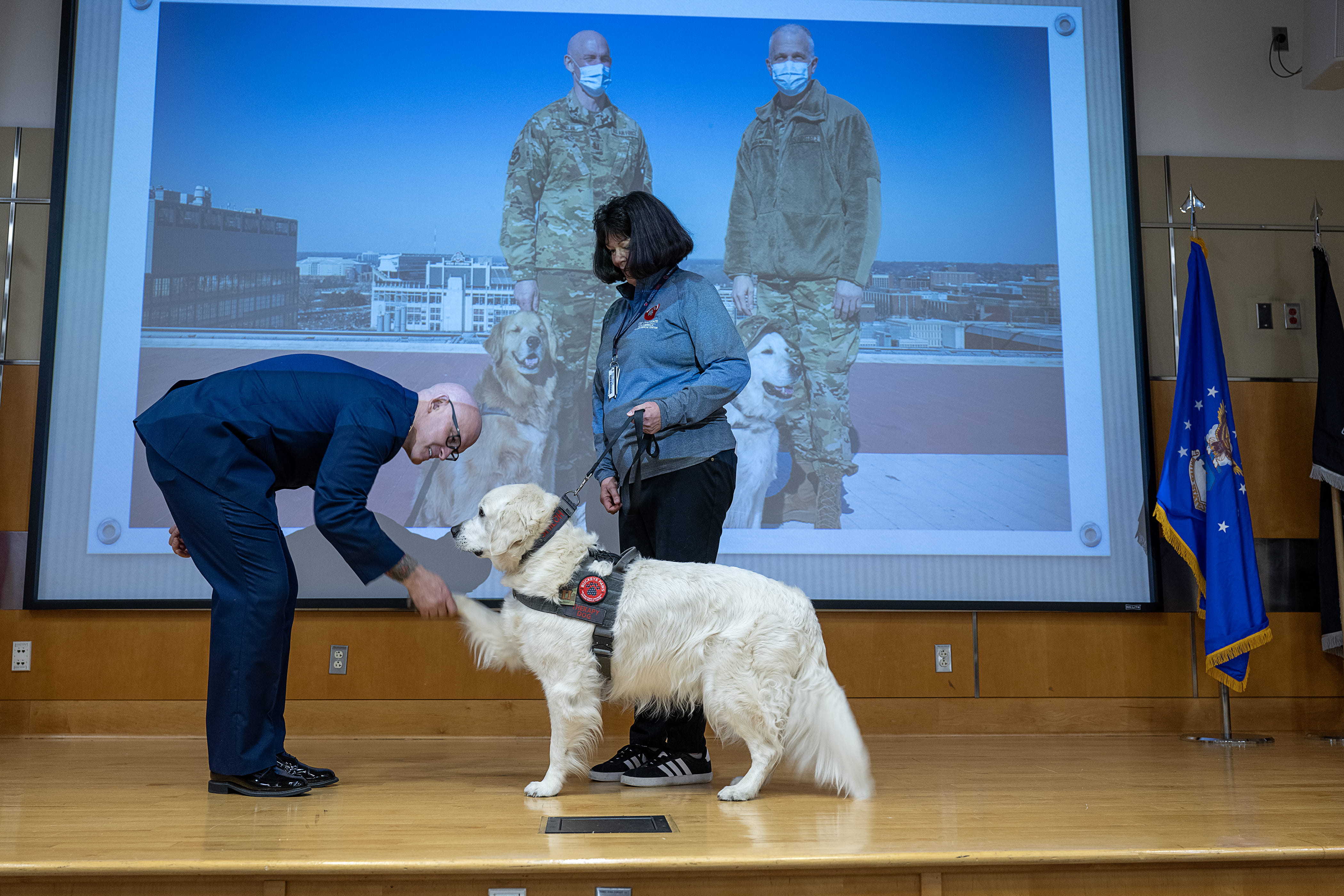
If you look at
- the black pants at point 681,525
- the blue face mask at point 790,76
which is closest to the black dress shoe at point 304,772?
the black pants at point 681,525

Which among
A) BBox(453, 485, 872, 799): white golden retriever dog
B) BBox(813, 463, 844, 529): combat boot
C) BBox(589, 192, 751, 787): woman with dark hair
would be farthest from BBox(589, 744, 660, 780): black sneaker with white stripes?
BBox(813, 463, 844, 529): combat boot

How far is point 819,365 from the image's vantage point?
12.9ft

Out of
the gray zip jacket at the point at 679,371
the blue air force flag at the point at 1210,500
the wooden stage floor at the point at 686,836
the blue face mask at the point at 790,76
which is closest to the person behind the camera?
the wooden stage floor at the point at 686,836

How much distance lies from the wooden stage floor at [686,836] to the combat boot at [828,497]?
3.85ft

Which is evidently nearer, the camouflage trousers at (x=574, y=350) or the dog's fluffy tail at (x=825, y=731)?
the dog's fluffy tail at (x=825, y=731)

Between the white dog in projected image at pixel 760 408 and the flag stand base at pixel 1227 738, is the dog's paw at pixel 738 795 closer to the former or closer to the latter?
the white dog in projected image at pixel 760 408

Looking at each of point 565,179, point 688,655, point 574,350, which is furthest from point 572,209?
point 688,655

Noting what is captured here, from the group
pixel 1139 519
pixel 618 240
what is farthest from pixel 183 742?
pixel 1139 519

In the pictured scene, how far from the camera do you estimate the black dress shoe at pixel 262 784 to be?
2.34 metres

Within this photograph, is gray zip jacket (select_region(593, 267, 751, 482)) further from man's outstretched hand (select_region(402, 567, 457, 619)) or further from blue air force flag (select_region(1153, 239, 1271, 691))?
blue air force flag (select_region(1153, 239, 1271, 691))

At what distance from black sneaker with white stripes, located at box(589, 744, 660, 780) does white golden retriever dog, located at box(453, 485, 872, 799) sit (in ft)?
0.77

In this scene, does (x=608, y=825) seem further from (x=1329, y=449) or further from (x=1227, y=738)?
(x=1329, y=449)

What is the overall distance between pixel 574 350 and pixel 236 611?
6.21ft

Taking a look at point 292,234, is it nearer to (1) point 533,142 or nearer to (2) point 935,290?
(1) point 533,142
